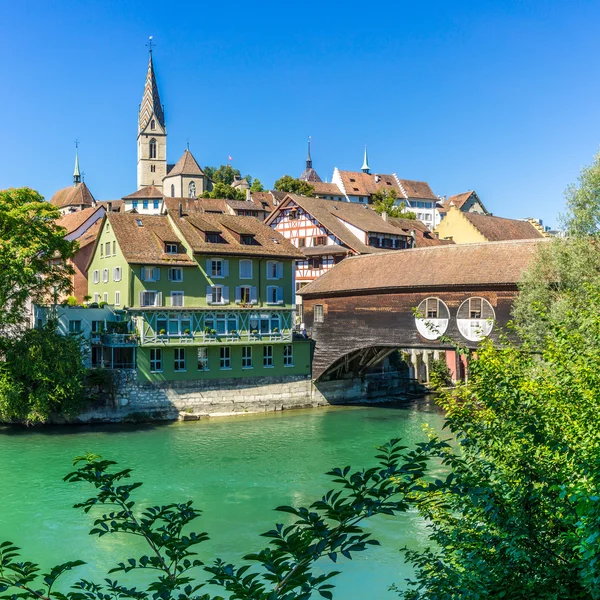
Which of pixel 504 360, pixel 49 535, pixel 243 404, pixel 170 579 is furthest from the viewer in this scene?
pixel 243 404

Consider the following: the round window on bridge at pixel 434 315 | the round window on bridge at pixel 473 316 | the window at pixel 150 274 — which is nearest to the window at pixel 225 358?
the window at pixel 150 274

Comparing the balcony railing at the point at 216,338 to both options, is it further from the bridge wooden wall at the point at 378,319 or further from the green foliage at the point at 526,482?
the green foliage at the point at 526,482

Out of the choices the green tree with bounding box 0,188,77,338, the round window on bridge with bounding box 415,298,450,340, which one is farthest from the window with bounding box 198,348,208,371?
the round window on bridge with bounding box 415,298,450,340

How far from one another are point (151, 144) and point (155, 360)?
54.4 m

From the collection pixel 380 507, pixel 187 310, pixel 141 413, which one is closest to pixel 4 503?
pixel 141 413

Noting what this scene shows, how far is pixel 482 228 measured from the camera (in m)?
45.2

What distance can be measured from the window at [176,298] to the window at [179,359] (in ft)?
6.73

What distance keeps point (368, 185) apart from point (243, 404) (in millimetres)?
47107

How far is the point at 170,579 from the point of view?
4.01 m

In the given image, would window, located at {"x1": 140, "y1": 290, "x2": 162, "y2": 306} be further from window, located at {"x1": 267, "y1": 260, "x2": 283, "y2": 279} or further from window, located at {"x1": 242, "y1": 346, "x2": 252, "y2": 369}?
window, located at {"x1": 267, "y1": 260, "x2": 283, "y2": 279}

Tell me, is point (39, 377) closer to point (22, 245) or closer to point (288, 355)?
point (22, 245)

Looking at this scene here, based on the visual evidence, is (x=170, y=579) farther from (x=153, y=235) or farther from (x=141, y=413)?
(x=153, y=235)

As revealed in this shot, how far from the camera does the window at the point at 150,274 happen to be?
2814 centimetres

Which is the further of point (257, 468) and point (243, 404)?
point (243, 404)
